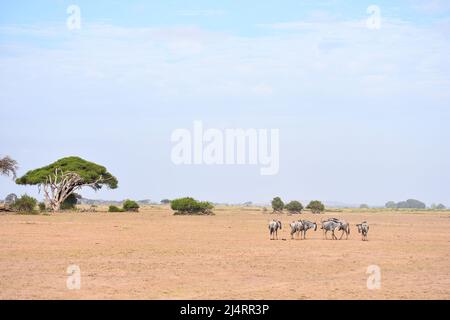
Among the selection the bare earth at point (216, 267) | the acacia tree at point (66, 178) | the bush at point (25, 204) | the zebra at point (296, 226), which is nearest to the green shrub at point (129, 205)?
the acacia tree at point (66, 178)

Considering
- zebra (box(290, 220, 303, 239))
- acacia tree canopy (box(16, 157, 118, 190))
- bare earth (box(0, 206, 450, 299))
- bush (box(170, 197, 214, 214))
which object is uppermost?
acacia tree canopy (box(16, 157, 118, 190))

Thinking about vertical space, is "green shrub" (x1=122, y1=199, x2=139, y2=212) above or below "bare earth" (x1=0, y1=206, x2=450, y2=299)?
above

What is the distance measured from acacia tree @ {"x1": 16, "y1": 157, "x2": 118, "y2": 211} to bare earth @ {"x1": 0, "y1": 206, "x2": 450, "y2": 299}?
31.3 meters

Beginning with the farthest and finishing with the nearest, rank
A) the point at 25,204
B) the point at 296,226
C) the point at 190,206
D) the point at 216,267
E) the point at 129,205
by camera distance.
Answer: the point at 129,205, the point at 190,206, the point at 25,204, the point at 296,226, the point at 216,267

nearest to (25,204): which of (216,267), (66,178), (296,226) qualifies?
(66,178)

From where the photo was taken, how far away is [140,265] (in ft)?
60.2

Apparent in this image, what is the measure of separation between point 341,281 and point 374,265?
3.82m

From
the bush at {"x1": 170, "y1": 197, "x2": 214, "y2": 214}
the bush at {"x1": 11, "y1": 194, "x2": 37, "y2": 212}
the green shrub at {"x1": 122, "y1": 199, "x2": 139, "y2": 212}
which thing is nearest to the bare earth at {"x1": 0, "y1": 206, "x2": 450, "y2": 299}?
the bush at {"x1": 11, "y1": 194, "x2": 37, "y2": 212}

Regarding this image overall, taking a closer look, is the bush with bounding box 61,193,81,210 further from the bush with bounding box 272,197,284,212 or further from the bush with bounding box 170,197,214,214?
the bush with bounding box 272,197,284,212

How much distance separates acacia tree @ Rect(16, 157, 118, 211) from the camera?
60094 mm

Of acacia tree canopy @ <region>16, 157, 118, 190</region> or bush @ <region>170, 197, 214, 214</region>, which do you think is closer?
bush @ <region>170, 197, 214, 214</region>

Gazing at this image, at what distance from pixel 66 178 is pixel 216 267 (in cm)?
4439

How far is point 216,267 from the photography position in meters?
18.1

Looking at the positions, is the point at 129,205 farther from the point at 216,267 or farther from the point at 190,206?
the point at 216,267
